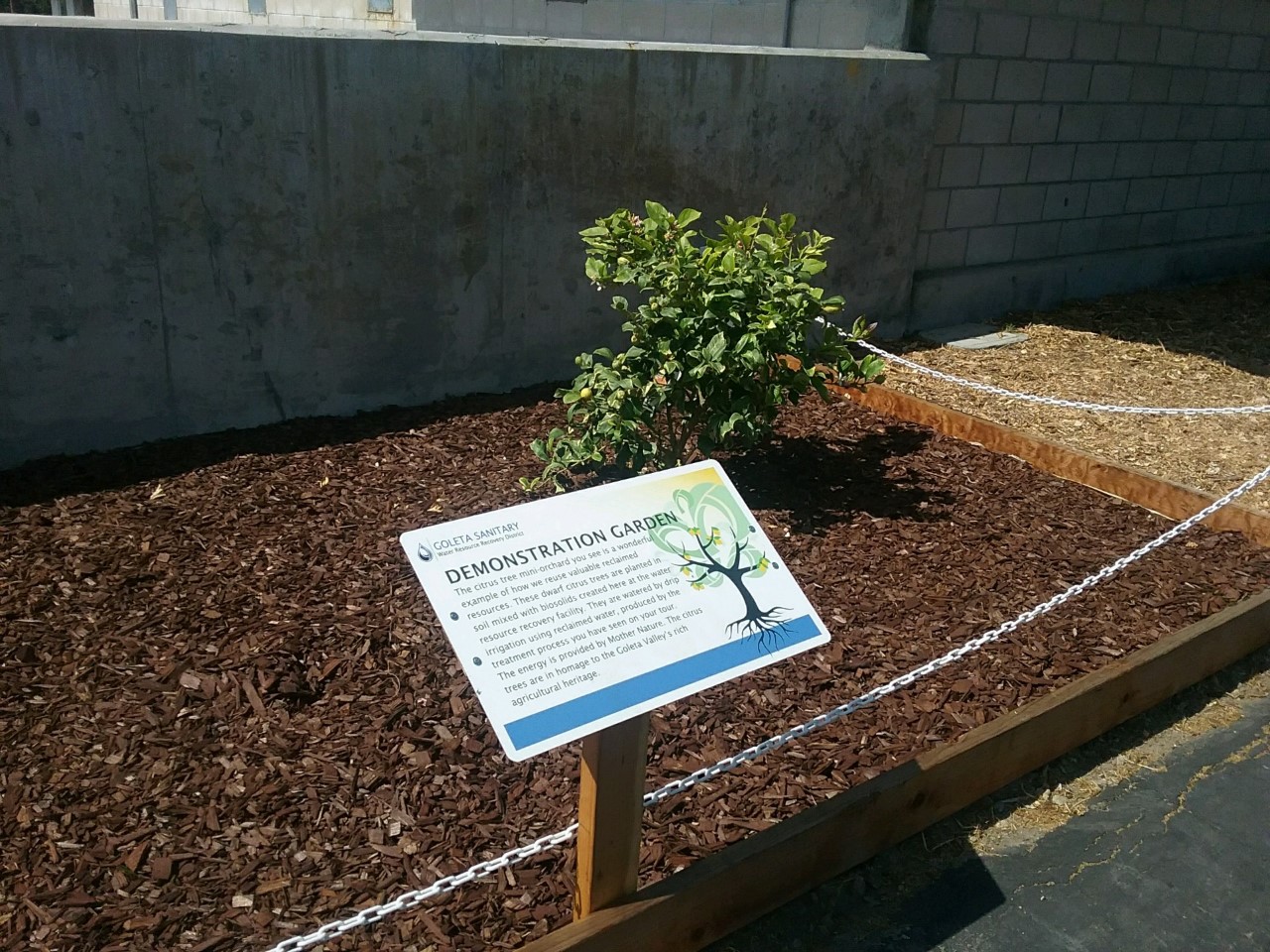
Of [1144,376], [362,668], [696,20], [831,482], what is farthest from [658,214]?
[696,20]

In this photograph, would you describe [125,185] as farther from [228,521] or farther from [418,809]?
[418,809]

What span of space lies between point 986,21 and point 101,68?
578 centimetres

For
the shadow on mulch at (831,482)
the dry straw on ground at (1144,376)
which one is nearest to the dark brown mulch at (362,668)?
the shadow on mulch at (831,482)

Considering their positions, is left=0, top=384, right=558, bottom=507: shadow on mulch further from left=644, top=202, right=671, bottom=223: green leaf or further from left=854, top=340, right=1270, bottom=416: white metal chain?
left=854, top=340, right=1270, bottom=416: white metal chain

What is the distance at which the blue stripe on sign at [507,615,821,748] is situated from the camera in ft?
6.82

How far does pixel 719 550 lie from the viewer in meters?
2.45

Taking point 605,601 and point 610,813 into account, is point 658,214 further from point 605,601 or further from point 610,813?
point 610,813

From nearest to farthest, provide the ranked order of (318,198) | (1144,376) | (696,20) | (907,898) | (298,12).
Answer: (907,898) → (318,198) → (1144,376) → (696,20) → (298,12)

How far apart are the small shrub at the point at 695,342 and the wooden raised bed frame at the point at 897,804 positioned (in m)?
1.67

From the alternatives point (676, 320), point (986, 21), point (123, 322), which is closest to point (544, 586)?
point (676, 320)

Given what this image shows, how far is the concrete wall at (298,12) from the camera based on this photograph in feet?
38.7

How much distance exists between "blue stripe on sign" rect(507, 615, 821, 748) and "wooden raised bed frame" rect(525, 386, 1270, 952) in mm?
591

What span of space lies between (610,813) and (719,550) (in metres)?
0.61

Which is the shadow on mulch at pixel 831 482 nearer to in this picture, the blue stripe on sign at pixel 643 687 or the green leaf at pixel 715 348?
the green leaf at pixel 715 348
